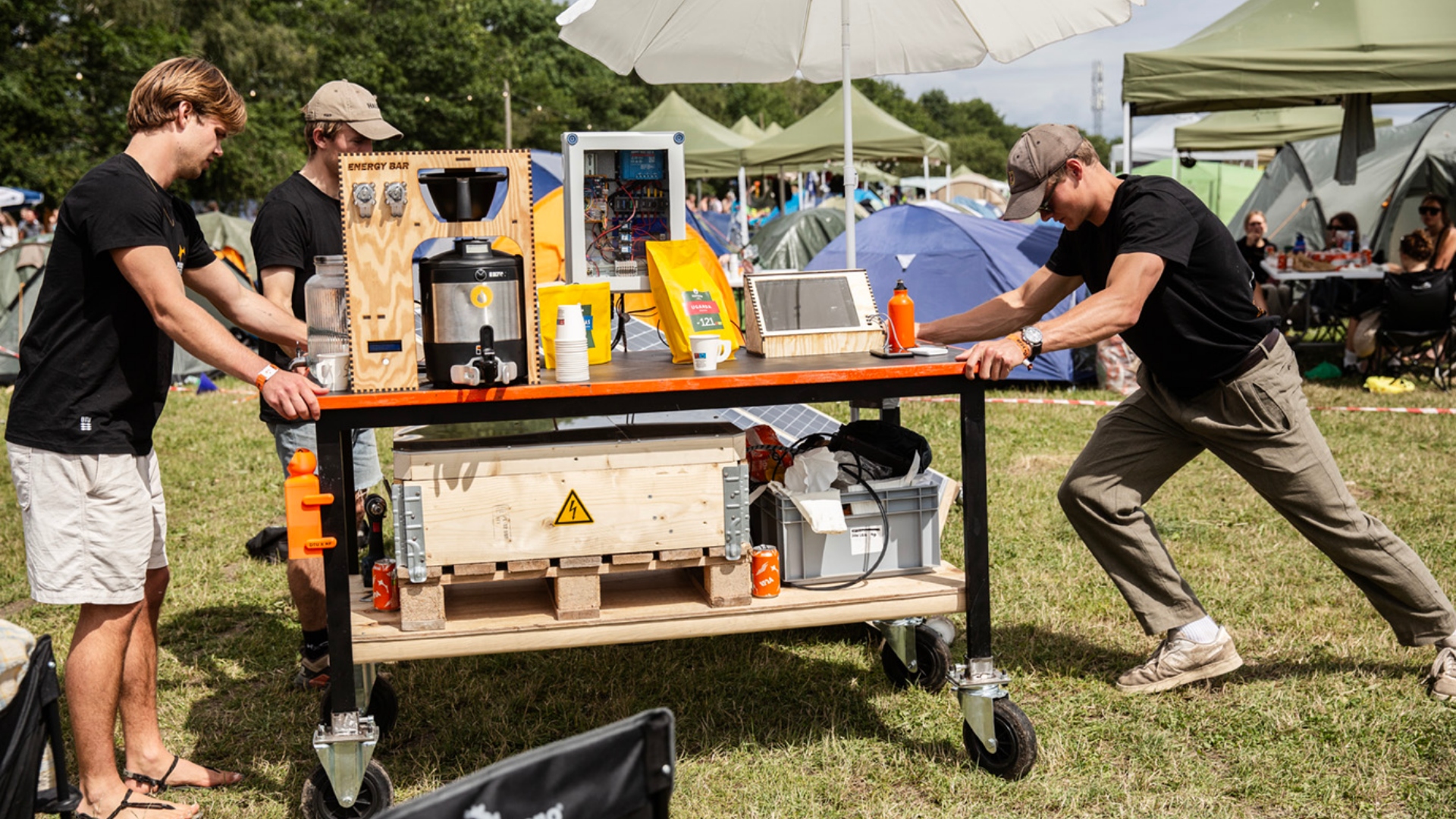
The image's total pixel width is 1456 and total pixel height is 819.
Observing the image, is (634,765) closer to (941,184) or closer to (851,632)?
(851,632)

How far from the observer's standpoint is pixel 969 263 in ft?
32.4

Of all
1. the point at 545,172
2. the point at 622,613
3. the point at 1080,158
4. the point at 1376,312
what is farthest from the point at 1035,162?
the point at 545,172

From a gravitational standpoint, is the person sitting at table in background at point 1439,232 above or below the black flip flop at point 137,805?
above

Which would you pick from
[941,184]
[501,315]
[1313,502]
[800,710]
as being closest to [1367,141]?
[1313,502]

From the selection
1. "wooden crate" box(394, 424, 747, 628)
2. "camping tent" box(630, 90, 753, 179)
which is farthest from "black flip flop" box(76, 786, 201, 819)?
"camping tent" box(630, 90, 753, 179)

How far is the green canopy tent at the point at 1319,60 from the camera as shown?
30.1 ft

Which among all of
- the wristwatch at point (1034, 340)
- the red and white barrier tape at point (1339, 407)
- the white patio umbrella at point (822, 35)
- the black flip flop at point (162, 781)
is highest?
the white patio umbrella at point (822, 35)

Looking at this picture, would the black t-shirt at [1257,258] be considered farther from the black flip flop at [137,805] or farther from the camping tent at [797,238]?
the black flip flop at [137,805]

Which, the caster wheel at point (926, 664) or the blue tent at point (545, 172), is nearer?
the caster wheel at point (926, 664)

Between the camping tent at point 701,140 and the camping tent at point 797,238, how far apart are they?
330 centimetres

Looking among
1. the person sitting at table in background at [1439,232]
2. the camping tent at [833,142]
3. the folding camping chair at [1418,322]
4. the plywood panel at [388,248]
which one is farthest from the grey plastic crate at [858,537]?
the camping tent at [833,142]

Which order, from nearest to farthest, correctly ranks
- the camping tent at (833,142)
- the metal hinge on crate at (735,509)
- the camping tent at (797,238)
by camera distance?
the metal hinge on crate at (735,509)
the camping tent at (797,238)
the camping tent at (833,142)

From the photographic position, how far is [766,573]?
3.31m

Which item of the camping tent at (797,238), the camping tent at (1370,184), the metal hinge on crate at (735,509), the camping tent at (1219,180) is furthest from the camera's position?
the camping tent at (1219,180)
